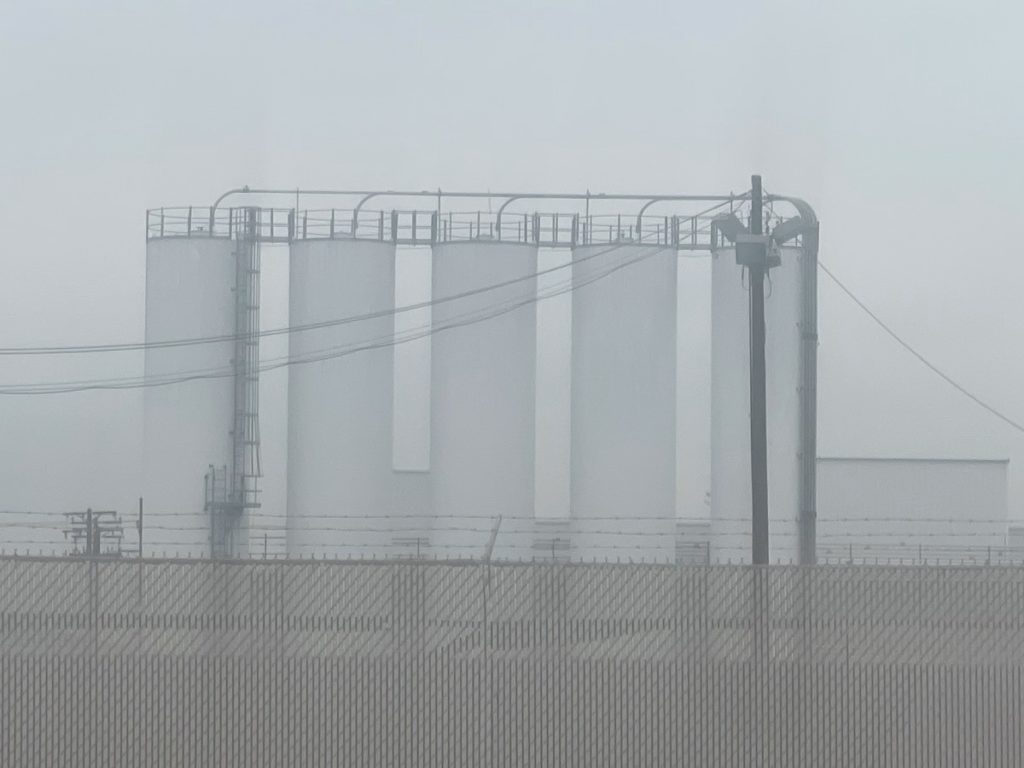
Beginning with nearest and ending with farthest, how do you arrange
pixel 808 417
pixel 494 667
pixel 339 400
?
pixel 494 667, pixel 808 417, pixel 339 400

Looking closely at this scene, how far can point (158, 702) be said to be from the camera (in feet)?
41.8

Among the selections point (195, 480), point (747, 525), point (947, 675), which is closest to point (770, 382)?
point (747, 525)

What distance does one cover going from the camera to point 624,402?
24.9 meters

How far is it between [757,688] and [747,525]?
12102mm

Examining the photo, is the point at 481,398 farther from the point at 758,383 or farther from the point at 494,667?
the point at 494,667

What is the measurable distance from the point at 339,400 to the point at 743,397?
278 inches

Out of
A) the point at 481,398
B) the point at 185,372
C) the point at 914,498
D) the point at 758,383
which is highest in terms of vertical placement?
the point at 185,372

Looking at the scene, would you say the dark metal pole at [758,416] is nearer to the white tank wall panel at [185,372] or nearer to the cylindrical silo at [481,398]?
the cylindrical silo at [481,398]

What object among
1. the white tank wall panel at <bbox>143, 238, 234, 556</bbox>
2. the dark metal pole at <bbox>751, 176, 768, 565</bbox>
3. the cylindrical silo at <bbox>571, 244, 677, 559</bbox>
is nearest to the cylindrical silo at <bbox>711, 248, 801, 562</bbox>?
the cylindrical silo at <bbox>571, 244, 677, 559</bbox>

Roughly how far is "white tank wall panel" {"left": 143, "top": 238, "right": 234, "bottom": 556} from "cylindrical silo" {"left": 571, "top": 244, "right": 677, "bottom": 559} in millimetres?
6250

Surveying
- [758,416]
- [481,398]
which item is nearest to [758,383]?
[758,416]

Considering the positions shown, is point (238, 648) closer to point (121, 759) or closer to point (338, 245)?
point (121, 759)

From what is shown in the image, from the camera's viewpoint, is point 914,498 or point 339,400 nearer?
point 339,400

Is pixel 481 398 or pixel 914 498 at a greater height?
pixel 481 398
